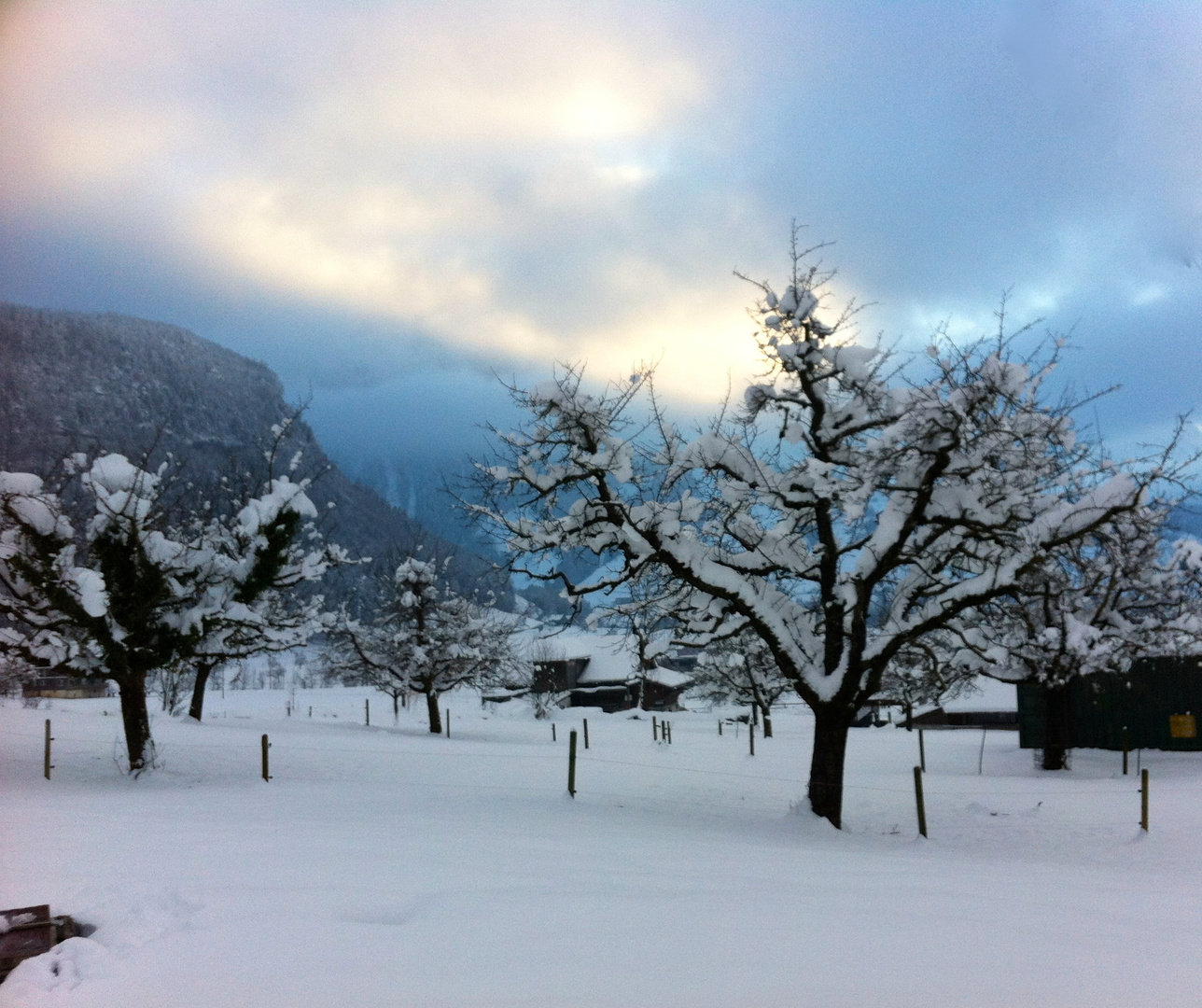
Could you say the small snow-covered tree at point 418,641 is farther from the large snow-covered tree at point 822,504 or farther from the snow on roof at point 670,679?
the snow on roof at point 670,679

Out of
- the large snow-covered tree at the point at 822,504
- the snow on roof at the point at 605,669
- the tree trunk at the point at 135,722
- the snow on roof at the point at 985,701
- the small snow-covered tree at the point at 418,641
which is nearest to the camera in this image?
the large snow-covered tree at the point at 822,504

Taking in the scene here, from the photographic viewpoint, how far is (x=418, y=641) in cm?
3578

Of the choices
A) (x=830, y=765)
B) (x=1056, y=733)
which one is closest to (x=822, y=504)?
(x=830, y=765)

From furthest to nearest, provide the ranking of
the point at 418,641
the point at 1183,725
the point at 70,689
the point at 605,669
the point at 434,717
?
the point at 605,669 → the point at 70,689 → the point at 434,717 → the point at 418,641 → the point at 1183,725

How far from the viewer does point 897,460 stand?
1126 cm

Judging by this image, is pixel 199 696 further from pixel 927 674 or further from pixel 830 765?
pixel 927 674

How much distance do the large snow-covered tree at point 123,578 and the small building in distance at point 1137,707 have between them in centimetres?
2226

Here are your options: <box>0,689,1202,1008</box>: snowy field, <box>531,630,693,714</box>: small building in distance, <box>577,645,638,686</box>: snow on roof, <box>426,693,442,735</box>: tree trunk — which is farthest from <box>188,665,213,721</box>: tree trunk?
<box>577,645,638,686</box>: snow on roof

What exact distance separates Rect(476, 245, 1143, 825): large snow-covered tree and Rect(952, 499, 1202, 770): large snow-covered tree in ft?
28.4

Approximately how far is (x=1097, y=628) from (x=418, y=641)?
24842mm

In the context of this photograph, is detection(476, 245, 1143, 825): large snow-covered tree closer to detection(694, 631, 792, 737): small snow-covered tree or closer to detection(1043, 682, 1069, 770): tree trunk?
detection(1043, 682, 1069, 770): tree trunk

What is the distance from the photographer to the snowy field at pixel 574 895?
510 cm

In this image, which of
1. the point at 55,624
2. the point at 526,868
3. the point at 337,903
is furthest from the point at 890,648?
the point at 55,624

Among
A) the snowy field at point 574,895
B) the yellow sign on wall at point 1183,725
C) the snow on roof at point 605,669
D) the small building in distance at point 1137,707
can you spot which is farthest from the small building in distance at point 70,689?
the yellow sign on wall at point 1183,725
